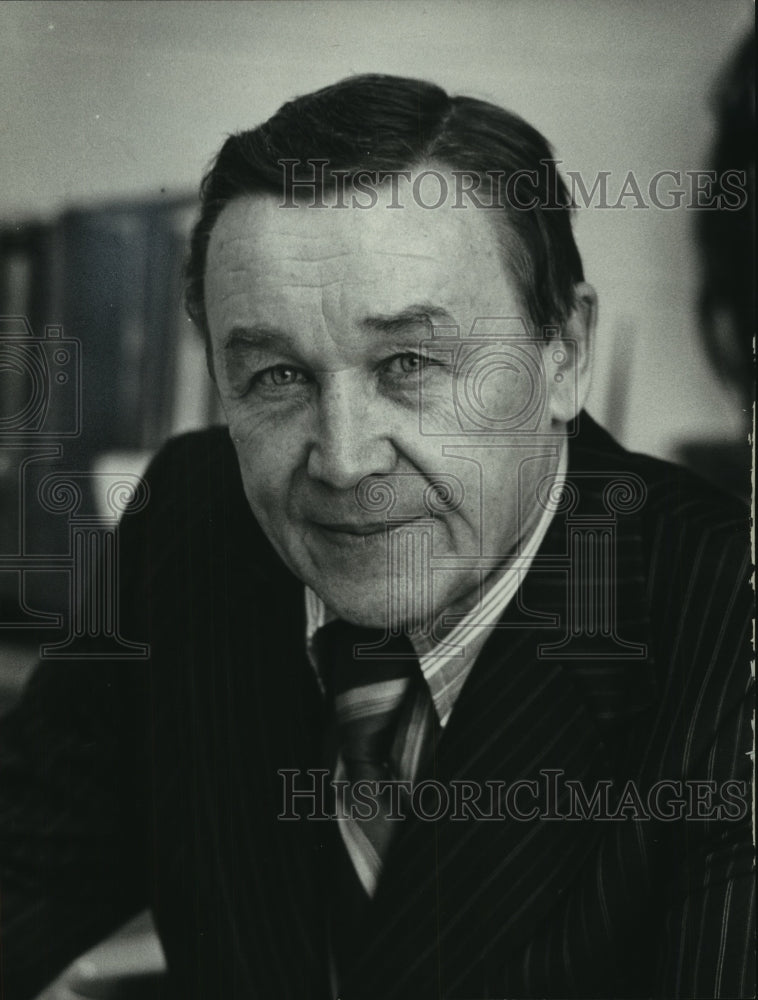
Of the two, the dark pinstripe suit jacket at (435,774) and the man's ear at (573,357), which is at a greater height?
the man's ear at (573,357)

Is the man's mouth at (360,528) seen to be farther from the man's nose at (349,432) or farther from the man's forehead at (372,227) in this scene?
the man's forehead at (372,227)

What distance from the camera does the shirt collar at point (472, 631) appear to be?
84.7 inches

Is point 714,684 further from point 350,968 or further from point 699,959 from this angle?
point 350,968

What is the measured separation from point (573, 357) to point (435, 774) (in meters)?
0.83

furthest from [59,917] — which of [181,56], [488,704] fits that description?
[181,56]

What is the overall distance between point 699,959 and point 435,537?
92 cm

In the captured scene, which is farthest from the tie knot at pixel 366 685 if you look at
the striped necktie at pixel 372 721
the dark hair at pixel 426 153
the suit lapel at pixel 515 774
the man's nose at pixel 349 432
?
the dark hair at pixel 426 153

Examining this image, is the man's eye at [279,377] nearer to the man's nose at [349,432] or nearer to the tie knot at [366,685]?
the man's nose at [349,432]

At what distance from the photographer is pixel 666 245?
7.07ft

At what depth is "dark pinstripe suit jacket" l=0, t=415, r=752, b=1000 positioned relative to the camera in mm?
2119

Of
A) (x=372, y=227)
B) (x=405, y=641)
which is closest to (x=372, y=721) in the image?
(x=405, y=641)

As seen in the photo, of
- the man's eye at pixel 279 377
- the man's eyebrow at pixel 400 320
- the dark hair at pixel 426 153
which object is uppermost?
the dark hair at pixel 426 153

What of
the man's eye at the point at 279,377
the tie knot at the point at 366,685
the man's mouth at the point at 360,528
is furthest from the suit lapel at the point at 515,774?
the man's eye at the point at 279,377

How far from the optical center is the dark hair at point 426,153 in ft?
6.91
